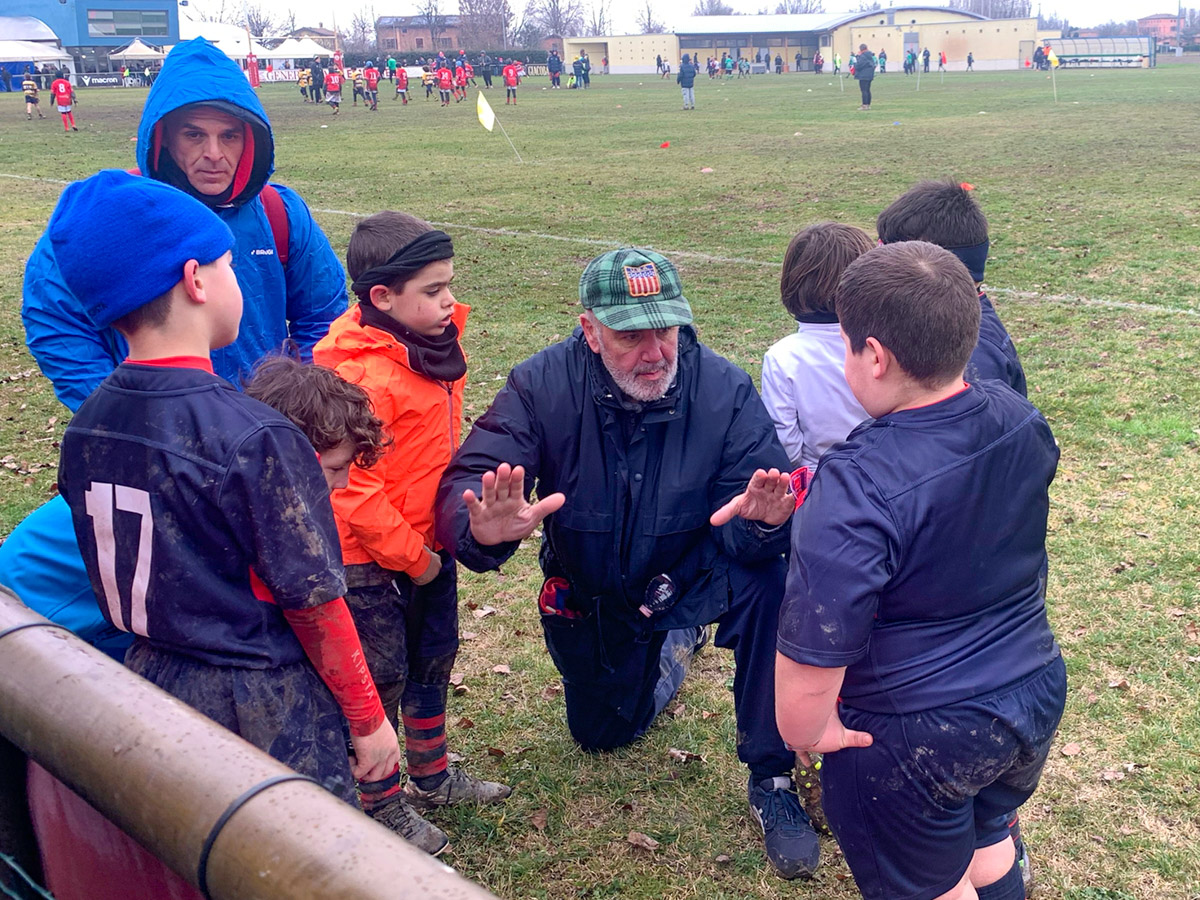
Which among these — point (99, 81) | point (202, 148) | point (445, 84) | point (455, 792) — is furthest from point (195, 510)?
point (99, 81)

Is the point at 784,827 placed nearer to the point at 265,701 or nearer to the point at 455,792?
the point at 455,792

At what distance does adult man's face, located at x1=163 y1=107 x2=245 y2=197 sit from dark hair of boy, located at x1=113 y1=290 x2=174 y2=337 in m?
1.56

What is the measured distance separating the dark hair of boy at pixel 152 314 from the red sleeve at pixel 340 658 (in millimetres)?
627

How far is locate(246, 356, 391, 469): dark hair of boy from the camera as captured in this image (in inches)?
99.0

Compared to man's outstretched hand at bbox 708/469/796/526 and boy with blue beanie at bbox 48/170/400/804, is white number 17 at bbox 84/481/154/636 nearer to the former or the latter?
boy with blue beanie at bbox 48/170/400/804

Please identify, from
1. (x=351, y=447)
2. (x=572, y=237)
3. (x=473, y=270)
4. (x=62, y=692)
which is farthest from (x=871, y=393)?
(x=572, y=237)

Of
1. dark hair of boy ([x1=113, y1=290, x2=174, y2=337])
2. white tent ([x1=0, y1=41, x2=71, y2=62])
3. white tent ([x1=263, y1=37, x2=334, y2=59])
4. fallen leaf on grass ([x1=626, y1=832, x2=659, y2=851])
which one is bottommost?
fallen leaf on grass ([x1=626, y1=832, x2=659, y2=851])

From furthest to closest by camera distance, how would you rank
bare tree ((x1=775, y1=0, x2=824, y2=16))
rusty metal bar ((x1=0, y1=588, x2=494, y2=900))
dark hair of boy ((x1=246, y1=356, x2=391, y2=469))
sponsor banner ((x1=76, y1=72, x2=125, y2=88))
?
bare tree ((x1=775, y1=0, x2=824, y2=16)) → sponsor banner ((x1=76, y1=72, x2=125, y2=88)) → dark hair of boy ((x1=246, y1=356, x2=391, y2=469)) → rusty metal bar ((x1=0, y1=588, x2=494, y2=900))

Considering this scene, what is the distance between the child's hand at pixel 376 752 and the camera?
7.70 ft

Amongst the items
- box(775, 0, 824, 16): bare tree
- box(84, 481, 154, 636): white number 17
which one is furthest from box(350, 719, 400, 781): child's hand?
box(775, 0, 824, 16): bare tree

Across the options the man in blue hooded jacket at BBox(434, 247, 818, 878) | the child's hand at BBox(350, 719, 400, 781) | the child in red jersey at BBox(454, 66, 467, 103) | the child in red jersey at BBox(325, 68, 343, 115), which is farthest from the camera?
the child in red jersey at BBox(454, 66, 467, 103)

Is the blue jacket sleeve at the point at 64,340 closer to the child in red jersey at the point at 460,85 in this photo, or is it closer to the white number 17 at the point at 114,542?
the white number 17 at the point at 114,542

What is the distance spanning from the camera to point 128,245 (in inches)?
79.0

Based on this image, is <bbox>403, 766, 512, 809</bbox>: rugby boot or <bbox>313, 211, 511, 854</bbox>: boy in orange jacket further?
<bbox>403, 766, 512, 809</bbox>: rugby boot
